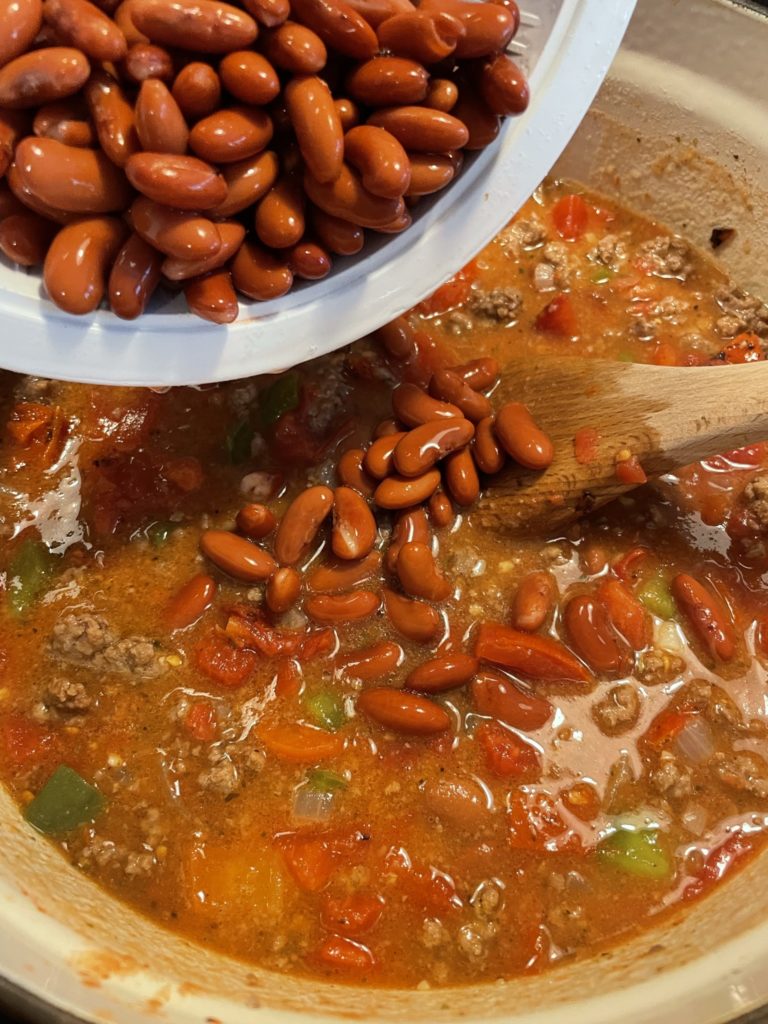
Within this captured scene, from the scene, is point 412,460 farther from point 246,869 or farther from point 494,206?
point 246,869

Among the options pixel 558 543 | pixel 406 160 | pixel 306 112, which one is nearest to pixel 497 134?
pixel 406 160

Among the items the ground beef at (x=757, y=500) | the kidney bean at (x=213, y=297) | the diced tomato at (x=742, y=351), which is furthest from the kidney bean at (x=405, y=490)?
the diced tomato at (x=742, y=351)

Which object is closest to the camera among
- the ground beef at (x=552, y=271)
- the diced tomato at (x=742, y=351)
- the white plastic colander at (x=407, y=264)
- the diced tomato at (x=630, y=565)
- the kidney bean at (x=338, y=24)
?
the kidney bean at (x=338, y=24)

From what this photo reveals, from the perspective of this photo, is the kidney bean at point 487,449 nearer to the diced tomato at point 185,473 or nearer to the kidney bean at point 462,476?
the kidney bean at point 462,476

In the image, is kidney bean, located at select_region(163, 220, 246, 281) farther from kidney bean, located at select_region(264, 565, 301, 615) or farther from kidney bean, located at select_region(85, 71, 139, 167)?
kidney bean, located at select_region(264, 565, 301, 615)

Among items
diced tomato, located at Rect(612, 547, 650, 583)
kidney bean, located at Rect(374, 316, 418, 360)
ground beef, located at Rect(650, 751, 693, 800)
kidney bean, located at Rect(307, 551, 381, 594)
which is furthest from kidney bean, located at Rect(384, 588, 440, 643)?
kidney bean, located at Rect(374, 316, 418, 360)

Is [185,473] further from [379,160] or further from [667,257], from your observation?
[667,257]
